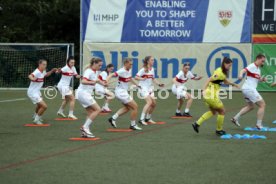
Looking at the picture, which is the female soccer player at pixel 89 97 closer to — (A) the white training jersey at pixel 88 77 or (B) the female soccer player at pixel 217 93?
(A) the white training jersey at pixel 88 77

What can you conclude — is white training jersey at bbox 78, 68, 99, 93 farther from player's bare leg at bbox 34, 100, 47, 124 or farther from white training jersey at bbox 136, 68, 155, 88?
white training jersey at bbox 136, 68, 155, 88

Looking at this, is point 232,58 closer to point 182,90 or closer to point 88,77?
point 182,90

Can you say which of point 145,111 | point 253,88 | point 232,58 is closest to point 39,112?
point 145,111

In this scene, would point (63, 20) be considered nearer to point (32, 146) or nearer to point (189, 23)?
point (189, 23)

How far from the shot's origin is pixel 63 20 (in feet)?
148

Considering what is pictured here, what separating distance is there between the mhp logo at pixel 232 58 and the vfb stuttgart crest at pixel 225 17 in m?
1.25

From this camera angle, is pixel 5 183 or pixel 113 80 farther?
pixel 113 80

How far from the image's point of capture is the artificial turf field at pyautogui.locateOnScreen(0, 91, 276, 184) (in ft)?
31.2

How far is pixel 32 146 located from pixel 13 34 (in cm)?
3312

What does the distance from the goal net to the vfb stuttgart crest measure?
27.8 feet

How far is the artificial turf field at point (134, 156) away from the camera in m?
9.52

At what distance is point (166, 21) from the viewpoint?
32938mm

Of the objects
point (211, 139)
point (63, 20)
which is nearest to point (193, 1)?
point (63, 20)

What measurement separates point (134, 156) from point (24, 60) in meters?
25.1
